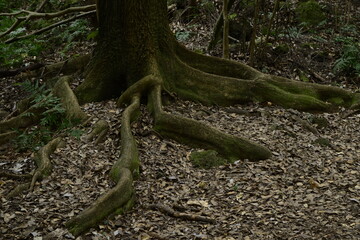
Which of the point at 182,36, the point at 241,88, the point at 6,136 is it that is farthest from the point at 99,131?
the point at 182,36

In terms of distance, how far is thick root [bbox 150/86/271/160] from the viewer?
6609 millimetres

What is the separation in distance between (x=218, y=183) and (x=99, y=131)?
223 cm

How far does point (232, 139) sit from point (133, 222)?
7.86ft

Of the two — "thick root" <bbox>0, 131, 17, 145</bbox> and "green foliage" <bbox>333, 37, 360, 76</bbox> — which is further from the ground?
"thick root" <bbox>0, 131, 17, 145</bbox>

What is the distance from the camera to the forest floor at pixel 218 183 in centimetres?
479

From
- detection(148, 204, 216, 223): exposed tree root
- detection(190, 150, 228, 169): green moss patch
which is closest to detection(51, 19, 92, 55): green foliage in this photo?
detection(190, 150, 228, 169): green moss patch

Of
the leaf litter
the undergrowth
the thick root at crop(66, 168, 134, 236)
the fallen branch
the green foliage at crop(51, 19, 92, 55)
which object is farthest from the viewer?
the green foliage at crop(51, 19, 92, 55)

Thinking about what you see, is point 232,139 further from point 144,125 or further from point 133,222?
point 133,222

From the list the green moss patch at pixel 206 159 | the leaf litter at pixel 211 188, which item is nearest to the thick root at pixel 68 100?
the leaf litter at pixel 211 188

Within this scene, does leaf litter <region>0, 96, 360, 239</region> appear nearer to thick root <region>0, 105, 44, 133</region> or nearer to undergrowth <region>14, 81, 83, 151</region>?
undergrowth <region>14, 81, 83, 151</region>

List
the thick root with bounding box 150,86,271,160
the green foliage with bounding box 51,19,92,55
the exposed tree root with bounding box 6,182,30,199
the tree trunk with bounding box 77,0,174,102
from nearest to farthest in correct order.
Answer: the exposed tree root with bounding box 6,182,30,199, the thick root with bounding box 150,86,271,160, the tree trunk with bounding box 77,0,174,102, the green foliage with bounding box 51,19,92,55

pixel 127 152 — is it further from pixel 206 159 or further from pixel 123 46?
pixel 123 46

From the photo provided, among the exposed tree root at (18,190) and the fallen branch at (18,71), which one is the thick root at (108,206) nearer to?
the exposed tree root at (18,190)

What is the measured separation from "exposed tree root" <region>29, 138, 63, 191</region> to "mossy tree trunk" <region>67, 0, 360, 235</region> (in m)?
1.07
